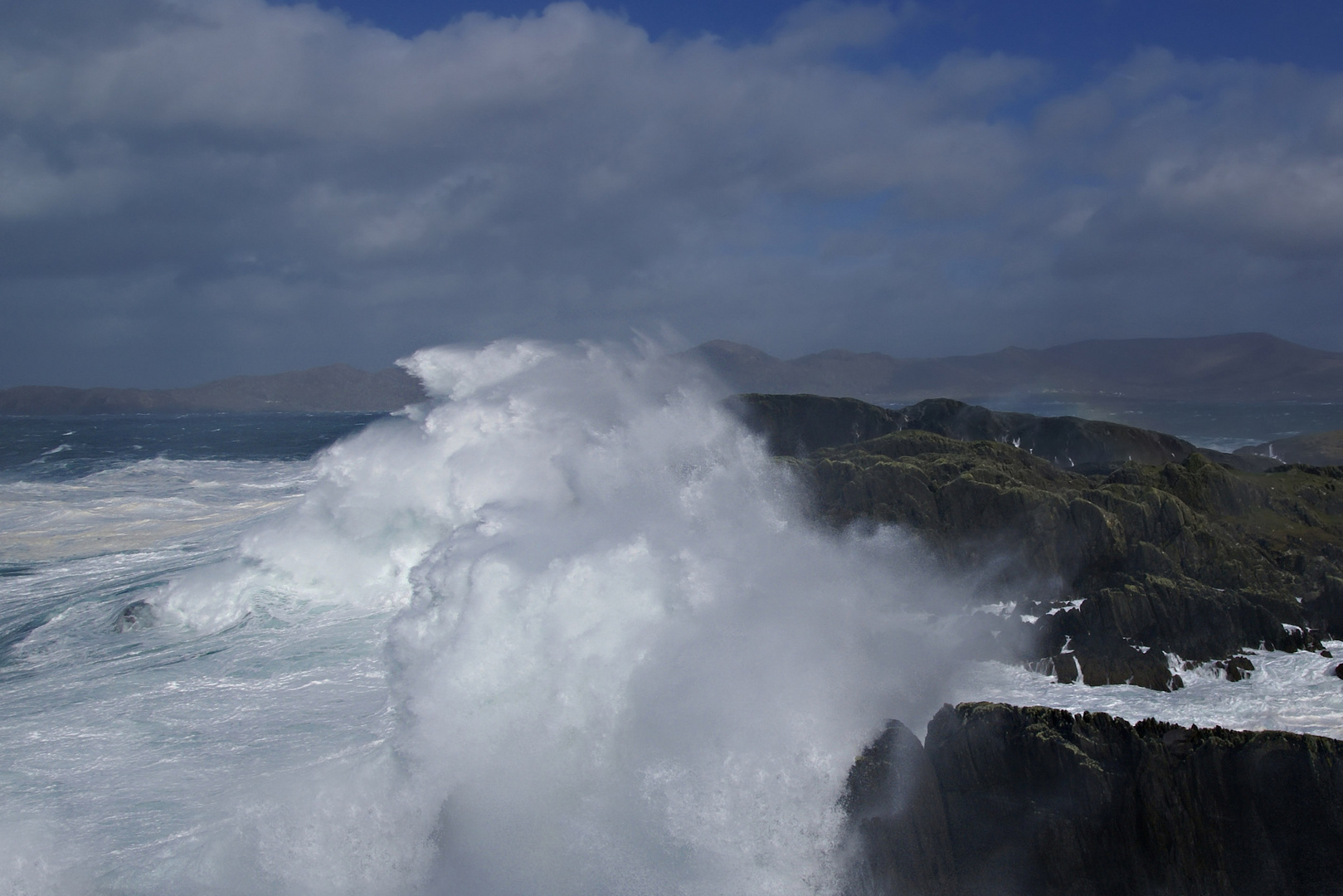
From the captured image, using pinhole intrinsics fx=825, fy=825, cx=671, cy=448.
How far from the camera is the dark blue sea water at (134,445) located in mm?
39125

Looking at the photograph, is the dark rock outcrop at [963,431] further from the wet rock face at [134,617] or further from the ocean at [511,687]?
the wet rock face at [134,617]

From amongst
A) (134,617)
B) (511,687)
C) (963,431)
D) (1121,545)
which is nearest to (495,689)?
(511,687)

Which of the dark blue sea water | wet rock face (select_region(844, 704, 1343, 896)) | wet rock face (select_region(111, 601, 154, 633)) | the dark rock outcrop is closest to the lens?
wet rock face (select_region(844, 704, 1343, 896))

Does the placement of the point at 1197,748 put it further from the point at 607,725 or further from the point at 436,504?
the point at 436,504

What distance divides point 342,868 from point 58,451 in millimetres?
50096

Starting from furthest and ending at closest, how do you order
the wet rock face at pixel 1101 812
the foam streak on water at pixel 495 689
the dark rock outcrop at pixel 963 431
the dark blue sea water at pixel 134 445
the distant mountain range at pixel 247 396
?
the distant mountain range at pixel 247 396 < the dark blue sea water at pixel 134 445 < the dark rock outcrop at pixel 963 431 < the foam streak on water at pixel 495 689 < the wet rock face at pixel 1101 812

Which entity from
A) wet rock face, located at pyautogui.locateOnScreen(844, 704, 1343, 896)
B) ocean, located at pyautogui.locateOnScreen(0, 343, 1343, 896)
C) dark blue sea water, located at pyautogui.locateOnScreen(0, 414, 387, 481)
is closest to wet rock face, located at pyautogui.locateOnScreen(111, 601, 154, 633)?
ocean, located at pyautogui.locateOnScreen(0, 343, 1343, 896)

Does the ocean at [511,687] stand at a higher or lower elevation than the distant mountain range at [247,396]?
lower

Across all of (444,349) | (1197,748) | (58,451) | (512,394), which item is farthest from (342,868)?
(58,451)

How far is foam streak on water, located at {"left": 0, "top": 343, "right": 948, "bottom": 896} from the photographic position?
7.73 meters

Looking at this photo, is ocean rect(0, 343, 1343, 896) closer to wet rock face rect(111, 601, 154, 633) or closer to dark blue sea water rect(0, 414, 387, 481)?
wet rock face rect(111, 601, 154, 633)

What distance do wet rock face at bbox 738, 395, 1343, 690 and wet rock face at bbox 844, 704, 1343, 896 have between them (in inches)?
142

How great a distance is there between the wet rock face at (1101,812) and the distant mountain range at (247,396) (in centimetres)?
11763

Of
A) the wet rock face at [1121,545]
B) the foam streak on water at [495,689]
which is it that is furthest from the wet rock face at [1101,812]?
the wet rock face at [1121,545]
